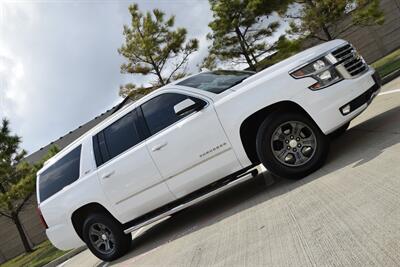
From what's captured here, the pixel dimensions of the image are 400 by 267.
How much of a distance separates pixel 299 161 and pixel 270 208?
836 millimetres

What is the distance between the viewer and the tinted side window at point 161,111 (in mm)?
6750

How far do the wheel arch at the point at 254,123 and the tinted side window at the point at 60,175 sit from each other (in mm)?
2888

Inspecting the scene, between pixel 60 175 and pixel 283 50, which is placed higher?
pixel 283 50

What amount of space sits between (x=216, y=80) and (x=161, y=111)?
91cm

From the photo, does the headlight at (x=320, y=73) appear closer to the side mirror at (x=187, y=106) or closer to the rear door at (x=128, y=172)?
the side mirror at (x=187, y=106)

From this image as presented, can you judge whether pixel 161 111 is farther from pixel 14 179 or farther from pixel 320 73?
pixel 14 179

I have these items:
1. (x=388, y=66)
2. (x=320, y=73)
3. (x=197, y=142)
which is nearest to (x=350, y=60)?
(x=320, y=73)

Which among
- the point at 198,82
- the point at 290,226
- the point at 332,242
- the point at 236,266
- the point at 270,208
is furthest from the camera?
the point at 198,82

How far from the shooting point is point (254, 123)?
6.38 metres

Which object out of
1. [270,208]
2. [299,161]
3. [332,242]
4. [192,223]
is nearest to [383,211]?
[332,242]

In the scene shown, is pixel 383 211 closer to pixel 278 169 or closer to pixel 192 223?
pixel 278 169

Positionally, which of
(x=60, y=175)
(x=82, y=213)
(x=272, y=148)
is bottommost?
(x=272, y=148)

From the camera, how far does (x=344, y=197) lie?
4762 millimetres

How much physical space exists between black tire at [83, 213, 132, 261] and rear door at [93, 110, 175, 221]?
287mm
